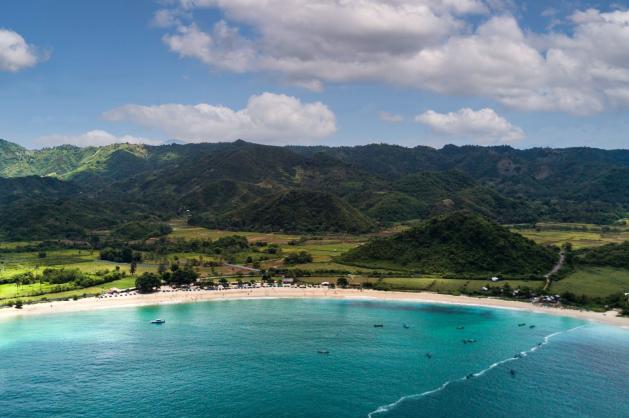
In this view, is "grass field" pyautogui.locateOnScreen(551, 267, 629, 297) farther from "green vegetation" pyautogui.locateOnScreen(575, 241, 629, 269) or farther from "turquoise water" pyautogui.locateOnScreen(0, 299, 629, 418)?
"turquoise water" pyautogui.locateOnScreen(0, 299, 629, 418)

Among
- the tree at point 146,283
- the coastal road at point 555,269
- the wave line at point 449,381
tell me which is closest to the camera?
the wave line at point 449,381

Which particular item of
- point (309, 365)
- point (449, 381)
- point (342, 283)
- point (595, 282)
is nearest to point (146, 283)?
point (342, 283)

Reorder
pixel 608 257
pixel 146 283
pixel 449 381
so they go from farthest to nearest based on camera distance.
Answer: pixel 608 257 → pixel 146 283 → pixel 449 381

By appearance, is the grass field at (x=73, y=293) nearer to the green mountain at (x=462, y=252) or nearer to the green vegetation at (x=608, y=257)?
the green mountain at (x=462, y=252)

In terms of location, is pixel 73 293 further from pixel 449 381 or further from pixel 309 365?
pixel 449 381

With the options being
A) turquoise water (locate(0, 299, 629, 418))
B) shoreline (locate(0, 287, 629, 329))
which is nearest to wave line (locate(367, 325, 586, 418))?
turquoise water (locate(0, 299, 629, 418))

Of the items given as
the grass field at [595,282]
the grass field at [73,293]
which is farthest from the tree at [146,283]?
the grass field at [595,282]

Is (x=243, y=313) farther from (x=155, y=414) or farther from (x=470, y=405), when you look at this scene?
(x=470, y=405)
